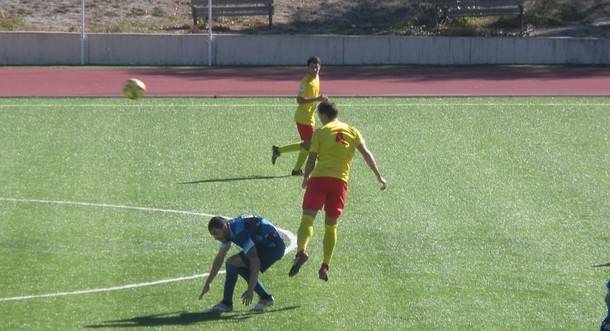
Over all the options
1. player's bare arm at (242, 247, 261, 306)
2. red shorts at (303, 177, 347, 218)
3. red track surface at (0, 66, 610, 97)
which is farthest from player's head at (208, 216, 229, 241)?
red track surface at (0, 66, 610, 97)

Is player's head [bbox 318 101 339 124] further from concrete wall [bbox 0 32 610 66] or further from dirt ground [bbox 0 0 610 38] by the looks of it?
dirt ground [bbox 0 0 610 38]

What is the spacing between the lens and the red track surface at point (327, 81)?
95.9 ft

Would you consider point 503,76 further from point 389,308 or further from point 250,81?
point 389,308

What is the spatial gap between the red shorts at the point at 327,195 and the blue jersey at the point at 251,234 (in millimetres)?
1024

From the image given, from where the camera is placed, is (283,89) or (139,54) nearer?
(283,89)

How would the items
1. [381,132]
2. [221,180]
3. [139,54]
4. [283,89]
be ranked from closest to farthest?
[221,180] < [381,132] < [283,89] < [139,54]

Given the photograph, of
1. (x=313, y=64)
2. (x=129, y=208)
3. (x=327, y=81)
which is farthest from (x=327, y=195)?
(x=327, y=81)

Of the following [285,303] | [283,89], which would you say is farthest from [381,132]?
[285,303]

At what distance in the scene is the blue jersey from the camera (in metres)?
11.9

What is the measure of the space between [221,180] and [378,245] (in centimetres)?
470

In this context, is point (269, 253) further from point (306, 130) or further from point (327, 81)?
point (327, 81)

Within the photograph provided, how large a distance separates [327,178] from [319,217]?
3860 mm

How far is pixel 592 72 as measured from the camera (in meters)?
32.9

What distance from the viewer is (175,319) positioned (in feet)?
39.8
